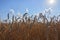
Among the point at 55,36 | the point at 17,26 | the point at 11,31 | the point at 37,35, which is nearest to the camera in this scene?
the point at 55,36

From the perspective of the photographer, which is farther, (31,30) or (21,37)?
(31,30)

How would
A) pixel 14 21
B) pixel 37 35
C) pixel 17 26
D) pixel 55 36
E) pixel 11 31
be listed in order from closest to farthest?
1. pixel 55 36
2. pixel 37 35
3. pixel 11 31
4. pixel 17 26
5. pixel 14 21

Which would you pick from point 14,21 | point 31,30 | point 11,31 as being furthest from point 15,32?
point 14,21

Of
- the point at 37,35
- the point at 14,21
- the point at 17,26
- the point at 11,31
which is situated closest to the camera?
the point at 37,35

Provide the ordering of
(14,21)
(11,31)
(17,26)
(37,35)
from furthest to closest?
(14,21) < (17,26) < (11,31) < (37,35)

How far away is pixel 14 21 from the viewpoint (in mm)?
3486

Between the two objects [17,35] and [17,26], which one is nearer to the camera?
[17,35]

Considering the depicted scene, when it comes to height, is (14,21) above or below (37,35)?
above

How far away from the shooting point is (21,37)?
2.61m

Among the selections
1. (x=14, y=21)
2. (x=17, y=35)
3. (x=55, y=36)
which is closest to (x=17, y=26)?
(x=14, y=21)

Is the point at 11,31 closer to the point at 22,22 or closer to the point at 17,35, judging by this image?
the point at 17,35

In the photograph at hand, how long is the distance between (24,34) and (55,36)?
508mm

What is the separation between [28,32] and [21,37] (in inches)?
8.3

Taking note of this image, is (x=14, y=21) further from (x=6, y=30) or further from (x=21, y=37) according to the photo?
(x=21, y=37)
